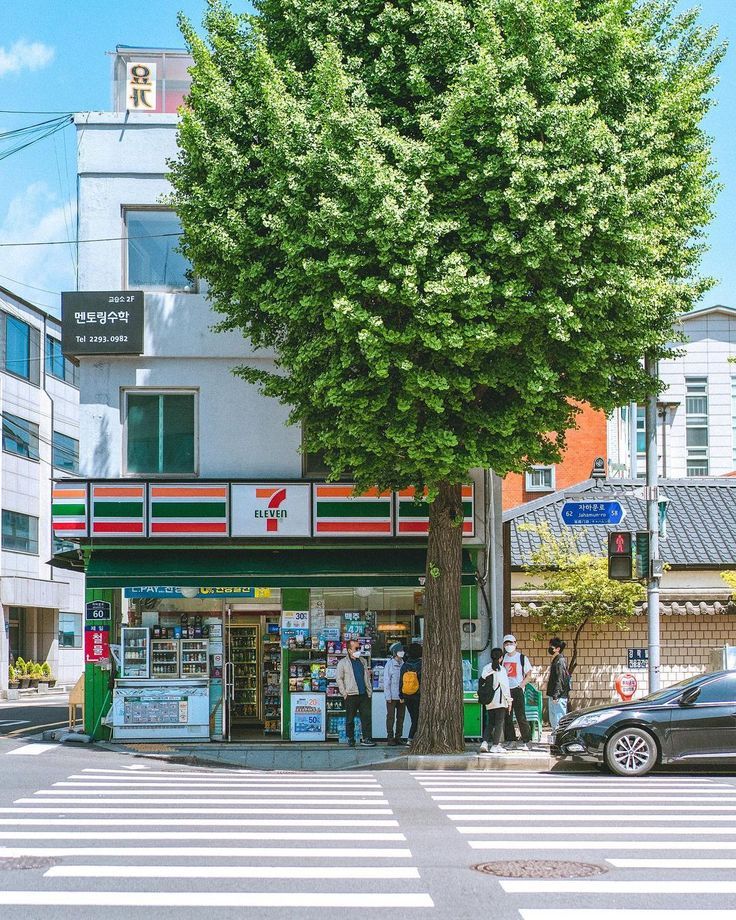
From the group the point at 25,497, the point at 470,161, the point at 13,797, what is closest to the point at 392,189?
the point at 470,161

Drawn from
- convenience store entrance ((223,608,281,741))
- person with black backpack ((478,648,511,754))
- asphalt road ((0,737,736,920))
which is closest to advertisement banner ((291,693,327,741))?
convenience store entrance ((223,608,281,741))

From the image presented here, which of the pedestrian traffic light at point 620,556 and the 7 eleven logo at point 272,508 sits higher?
the 7 eleven logo at point 272,508

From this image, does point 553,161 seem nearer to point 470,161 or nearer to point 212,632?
point 470,161

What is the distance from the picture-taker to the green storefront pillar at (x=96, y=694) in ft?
70.0

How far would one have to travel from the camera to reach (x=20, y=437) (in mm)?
48656

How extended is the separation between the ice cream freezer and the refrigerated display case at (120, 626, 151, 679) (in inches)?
10.7

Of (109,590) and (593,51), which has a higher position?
(593,51)

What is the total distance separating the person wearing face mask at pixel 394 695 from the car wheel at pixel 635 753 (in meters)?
5.37

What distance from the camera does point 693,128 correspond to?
18.5 metres

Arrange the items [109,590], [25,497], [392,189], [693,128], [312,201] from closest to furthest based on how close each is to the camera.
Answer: [392,189] < [312,201] < [693,128] < [109,590] < [25,497]

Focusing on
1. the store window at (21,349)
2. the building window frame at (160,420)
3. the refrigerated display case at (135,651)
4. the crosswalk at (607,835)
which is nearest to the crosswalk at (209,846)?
the crosswalk at (607,835)

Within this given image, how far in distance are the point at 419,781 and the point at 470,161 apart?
8181 mm

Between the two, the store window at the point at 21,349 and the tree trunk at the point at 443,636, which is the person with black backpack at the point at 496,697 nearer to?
the tree trunk at the point at 443,636

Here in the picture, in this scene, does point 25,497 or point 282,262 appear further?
point 25,497
